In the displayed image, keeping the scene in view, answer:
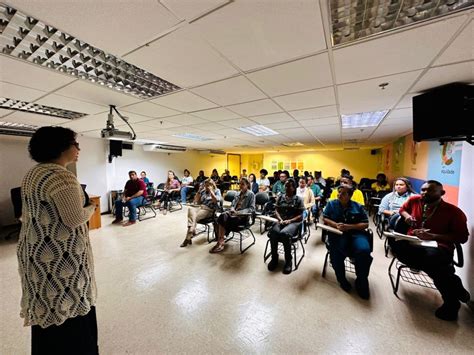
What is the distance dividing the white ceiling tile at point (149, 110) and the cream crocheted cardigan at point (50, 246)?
1957mm

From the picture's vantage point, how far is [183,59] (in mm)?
1588

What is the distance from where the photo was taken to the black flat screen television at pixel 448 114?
188cm

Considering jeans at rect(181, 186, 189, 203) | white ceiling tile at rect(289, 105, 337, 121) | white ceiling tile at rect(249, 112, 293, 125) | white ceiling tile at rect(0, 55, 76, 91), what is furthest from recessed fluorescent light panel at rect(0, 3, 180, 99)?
jeans at rect(181, 186, 189, 203)

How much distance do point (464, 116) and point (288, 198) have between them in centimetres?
217

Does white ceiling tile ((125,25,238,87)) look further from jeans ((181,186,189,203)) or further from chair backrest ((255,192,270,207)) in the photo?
jeans ((181,186,189,203))

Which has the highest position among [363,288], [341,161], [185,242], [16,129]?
[16,129]

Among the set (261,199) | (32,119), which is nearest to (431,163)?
(261,199)

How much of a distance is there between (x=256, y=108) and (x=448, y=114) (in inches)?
83.5

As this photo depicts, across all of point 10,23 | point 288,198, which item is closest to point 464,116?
point 288,198

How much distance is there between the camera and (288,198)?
3.31m

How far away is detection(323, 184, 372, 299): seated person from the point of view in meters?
2.26

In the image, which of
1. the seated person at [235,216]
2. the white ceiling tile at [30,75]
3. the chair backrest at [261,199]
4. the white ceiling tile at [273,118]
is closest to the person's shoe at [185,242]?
the seated person at [235,216]

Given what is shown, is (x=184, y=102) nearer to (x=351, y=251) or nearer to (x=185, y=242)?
(x=185, y=242)

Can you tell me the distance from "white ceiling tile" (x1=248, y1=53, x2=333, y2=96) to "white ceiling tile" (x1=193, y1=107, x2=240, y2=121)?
0.99 metres
